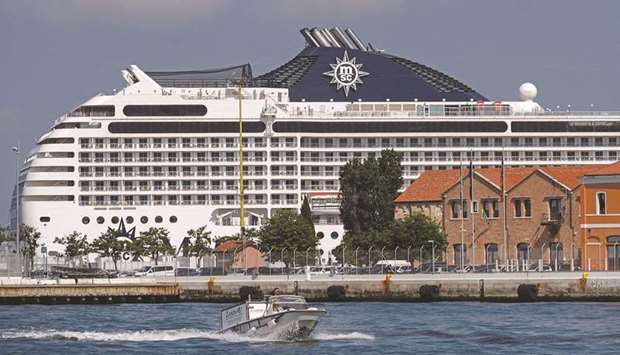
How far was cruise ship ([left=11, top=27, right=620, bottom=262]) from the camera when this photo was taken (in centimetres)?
14888

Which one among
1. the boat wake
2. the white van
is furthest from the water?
the white van

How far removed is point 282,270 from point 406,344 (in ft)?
129

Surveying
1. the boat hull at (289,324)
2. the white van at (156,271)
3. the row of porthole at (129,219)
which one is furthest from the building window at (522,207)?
the boat hull at (289,324)

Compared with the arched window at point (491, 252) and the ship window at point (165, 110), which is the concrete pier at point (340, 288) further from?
the ship window at point (165, 110)

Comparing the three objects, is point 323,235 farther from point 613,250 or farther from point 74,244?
point 613,250

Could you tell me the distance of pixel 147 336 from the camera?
70.8 m

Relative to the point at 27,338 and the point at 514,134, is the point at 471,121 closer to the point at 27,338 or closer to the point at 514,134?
the point at 514,134

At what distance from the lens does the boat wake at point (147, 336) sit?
6875 cm

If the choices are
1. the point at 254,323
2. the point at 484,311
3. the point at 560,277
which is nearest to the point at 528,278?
the point at 560,277

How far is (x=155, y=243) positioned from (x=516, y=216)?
40.4 metres

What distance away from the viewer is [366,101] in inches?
6299

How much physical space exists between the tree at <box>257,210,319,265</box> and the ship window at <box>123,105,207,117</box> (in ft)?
94.1

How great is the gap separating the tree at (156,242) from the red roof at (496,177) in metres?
22.5

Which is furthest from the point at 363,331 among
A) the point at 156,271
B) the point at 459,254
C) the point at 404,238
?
the point at 156,271
